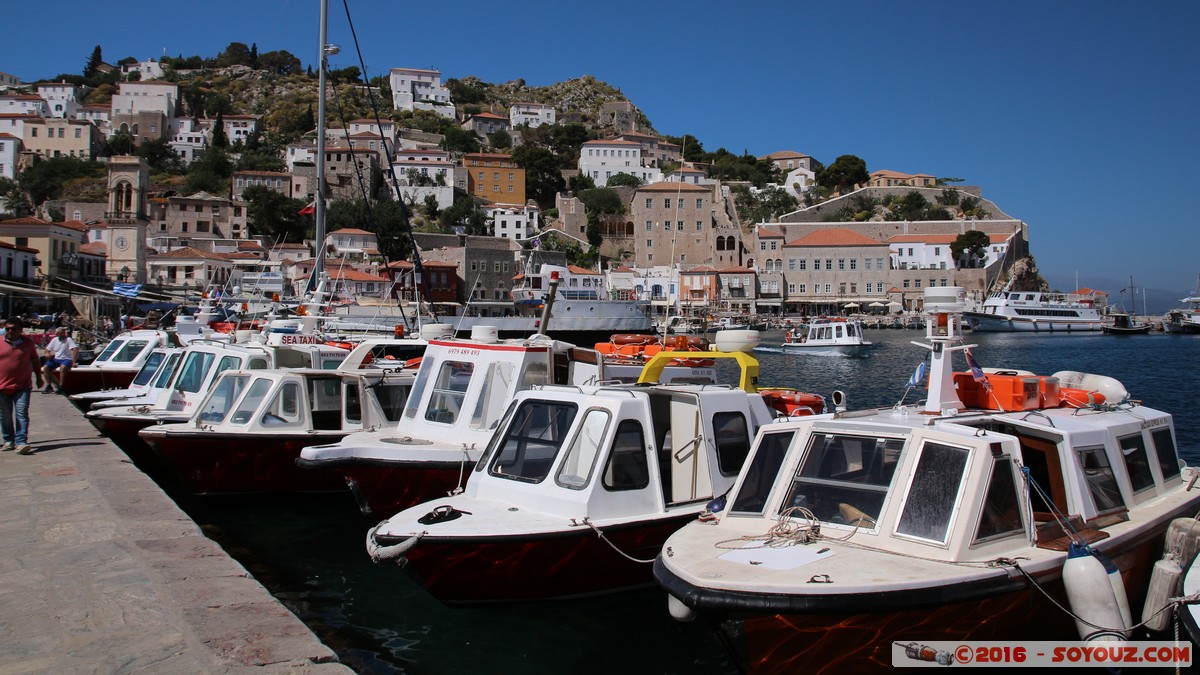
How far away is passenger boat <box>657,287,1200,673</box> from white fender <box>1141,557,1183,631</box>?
193mm

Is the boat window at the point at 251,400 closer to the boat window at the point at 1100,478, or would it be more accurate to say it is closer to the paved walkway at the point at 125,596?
the paved walkway at the point at 125,596

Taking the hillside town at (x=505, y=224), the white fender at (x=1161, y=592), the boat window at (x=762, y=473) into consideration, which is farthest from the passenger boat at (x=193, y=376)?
the hillside town at (x=505, y=224)

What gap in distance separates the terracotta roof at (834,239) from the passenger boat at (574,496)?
100839 mm

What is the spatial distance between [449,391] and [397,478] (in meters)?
1.66

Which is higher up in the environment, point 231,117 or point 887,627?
point 231,117

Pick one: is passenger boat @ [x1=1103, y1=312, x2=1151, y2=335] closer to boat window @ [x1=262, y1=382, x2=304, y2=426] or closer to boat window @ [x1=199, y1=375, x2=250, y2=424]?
boat window @ [x1=262, y1=382, x2=304, y2=426]

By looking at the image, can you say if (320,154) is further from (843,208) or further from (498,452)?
(843,208)

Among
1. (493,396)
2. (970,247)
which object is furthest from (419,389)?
(970,247)

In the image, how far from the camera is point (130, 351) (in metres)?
20.5

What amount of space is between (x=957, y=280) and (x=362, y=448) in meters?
106

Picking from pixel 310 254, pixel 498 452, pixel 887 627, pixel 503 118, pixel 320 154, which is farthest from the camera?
pixel 503 118

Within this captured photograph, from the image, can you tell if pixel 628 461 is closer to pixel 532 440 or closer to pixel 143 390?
pixel 532 440

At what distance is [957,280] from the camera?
104750 mm

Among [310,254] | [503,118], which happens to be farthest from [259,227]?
[503,118]
